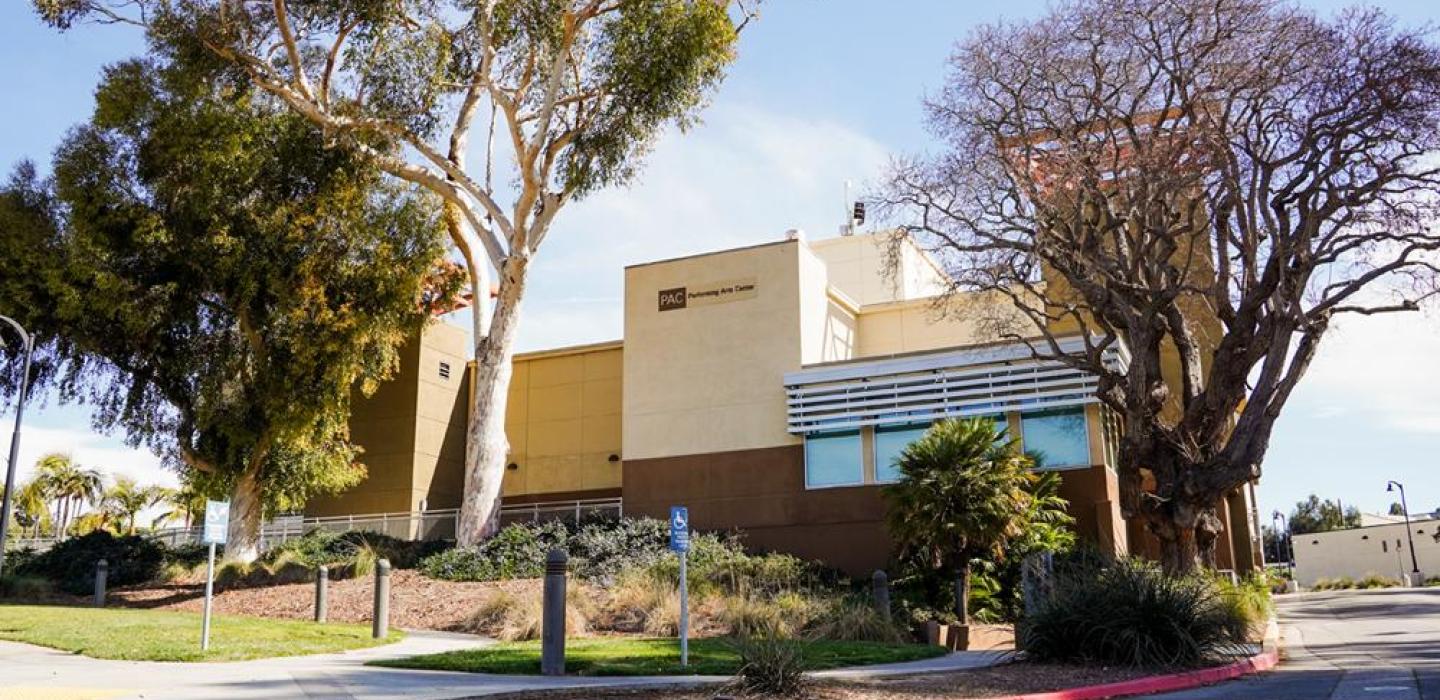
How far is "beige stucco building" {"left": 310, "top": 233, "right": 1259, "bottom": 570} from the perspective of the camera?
24922 millimetres

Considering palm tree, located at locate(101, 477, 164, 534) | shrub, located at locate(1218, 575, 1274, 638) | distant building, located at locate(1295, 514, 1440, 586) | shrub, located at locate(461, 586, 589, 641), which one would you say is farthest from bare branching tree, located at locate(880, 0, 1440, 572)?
palm tree, located at locate(101, 477, 164, 534)

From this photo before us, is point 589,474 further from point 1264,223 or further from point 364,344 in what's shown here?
point 1264,223

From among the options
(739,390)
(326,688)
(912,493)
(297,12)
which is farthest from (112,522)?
(326,688)

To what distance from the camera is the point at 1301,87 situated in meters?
20.1

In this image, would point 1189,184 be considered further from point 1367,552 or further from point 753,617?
point 1367,552

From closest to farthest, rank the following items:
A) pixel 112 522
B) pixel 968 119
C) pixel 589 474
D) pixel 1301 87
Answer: pixel 1301 87, pixel 968 119, pixel 589 474, pixel 112 522

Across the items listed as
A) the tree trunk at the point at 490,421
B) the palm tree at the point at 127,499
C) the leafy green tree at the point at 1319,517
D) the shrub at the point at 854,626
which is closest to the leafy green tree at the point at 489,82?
the tree trunk at the point at 490,421

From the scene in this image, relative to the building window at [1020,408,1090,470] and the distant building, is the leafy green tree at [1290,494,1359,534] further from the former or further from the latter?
the building window at [1020,408,1090,470]

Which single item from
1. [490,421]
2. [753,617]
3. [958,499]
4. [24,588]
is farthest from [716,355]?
[24,588]

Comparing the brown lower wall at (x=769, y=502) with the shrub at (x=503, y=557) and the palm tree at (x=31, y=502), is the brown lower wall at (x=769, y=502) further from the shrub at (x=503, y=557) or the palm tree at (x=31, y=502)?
the palm tree at (x=31, y=502)

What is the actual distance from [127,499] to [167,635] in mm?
63346

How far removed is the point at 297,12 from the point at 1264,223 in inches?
943

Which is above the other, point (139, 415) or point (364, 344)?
point (364, 344)

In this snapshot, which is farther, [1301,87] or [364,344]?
[364,344]
